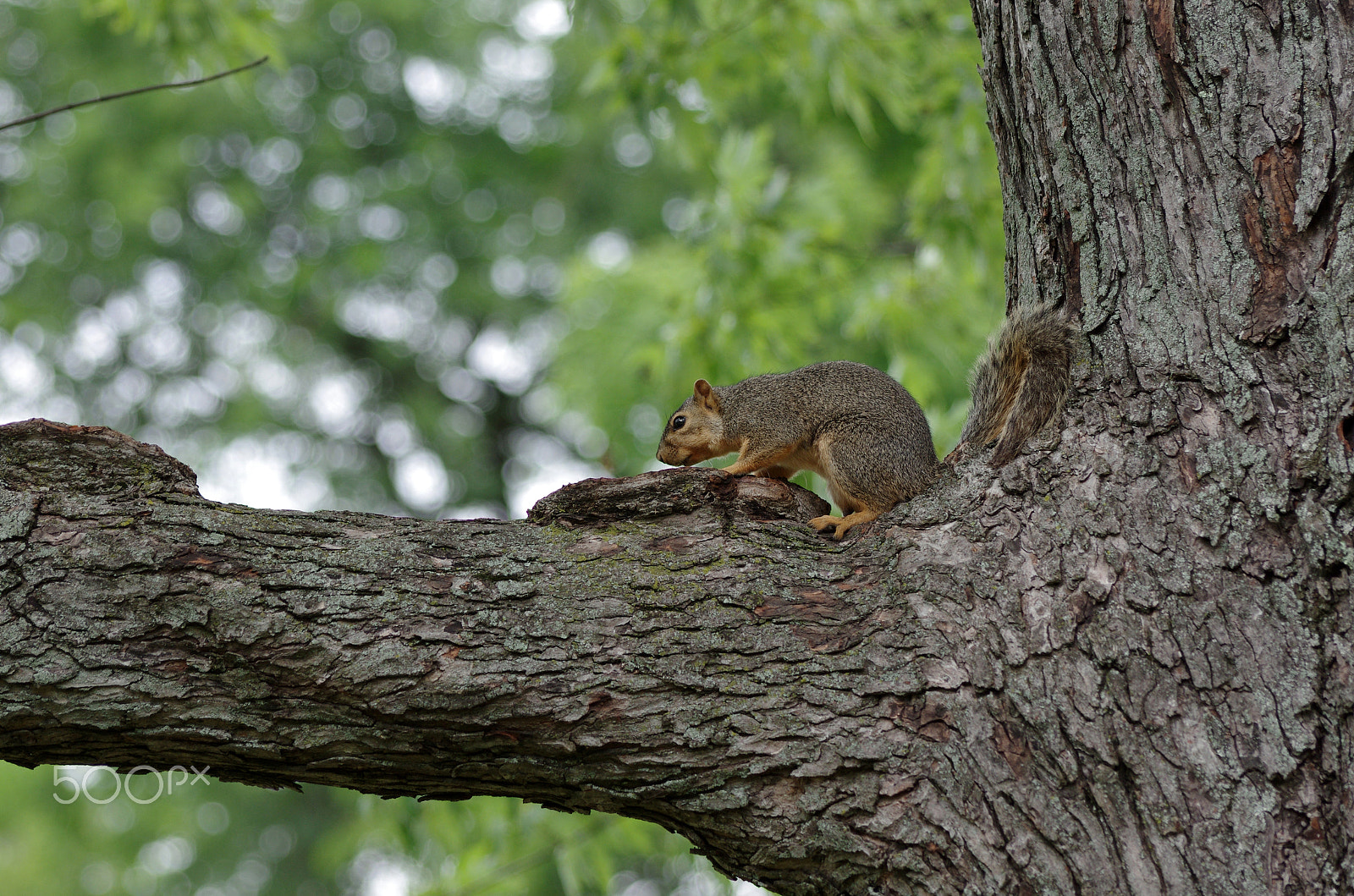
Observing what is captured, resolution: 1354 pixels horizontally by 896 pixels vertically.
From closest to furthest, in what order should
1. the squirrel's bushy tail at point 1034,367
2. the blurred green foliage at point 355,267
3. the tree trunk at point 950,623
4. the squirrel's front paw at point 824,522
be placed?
the tree trunk at point 950,623 < the squirrel's bushy tail at point 1034,367 < the squirrel's front paw at point 824,522 < the blurred green foliage at point 355,267

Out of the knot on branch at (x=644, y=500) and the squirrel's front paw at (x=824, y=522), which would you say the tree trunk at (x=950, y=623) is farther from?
the squirrel's front paw at (x=824, y=522)

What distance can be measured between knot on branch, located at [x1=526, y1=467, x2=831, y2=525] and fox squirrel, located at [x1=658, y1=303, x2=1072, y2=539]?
0.33m

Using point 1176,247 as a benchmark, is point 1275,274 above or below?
below

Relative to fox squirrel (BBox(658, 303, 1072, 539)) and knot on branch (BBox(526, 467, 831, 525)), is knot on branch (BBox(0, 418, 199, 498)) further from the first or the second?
fox squirrel (BBox(658, 303, 1072, 539))

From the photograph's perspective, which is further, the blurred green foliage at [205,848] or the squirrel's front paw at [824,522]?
the blurred green foliage at [205,848]

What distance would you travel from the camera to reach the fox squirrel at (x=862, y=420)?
2039 millimetres

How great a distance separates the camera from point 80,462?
190 cm

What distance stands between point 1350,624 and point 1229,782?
292 mm

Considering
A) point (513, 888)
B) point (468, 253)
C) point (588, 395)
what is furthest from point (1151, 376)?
point (468, 253)

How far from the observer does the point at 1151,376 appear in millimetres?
1842

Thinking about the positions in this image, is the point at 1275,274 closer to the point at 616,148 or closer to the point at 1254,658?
the point at 1254,658

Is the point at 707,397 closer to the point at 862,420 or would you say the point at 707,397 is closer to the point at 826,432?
the point at 826,432

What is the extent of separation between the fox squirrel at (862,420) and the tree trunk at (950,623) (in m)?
0.11

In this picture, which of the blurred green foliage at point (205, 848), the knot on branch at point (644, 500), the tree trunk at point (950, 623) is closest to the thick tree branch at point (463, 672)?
the tree trunk at point (950, 623)
